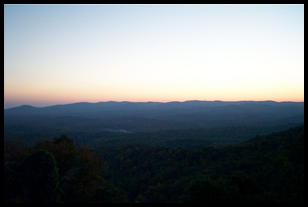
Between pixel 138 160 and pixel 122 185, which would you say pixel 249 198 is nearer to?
pixel 122 185

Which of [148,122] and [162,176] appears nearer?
[162,176]

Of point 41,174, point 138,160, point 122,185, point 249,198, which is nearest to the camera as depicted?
point 249,198

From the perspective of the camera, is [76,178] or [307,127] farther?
[76,178]

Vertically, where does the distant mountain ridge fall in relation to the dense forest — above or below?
below

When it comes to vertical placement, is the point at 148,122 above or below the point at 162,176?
below

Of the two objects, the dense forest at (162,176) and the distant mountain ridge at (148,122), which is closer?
the dense forest at (162,176)

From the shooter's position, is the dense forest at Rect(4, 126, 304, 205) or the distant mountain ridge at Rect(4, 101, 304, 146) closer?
the dense forest at Rect(4, 126, 304, 205)

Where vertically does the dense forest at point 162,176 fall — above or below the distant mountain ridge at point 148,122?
above

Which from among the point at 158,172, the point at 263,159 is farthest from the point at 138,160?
the point at 263,159
